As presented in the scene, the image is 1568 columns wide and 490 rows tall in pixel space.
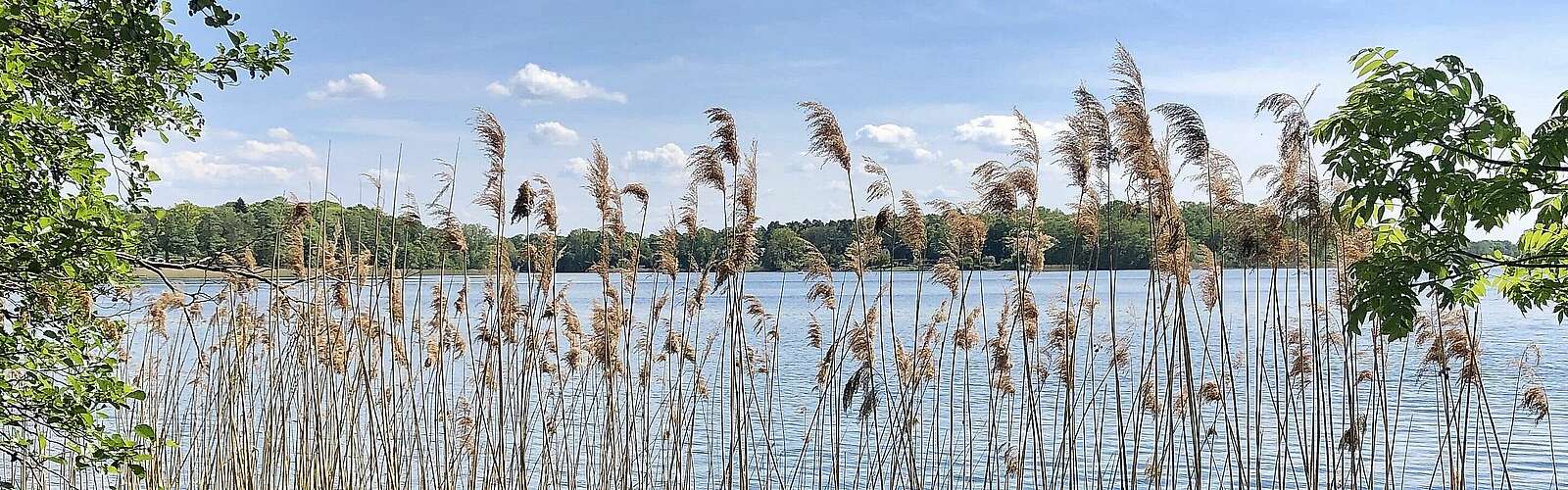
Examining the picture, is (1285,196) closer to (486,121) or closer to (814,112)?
(814,112)

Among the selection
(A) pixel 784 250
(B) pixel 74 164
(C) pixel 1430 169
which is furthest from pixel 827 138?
(B) pixel 74 164

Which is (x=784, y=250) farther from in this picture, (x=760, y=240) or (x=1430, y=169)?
(x=1430, y=169)

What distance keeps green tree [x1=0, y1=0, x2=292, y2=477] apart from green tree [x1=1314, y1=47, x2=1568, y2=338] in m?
2.19

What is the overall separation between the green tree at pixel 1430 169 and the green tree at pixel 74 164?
2190 millimetres

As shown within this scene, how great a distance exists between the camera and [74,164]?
2.29m

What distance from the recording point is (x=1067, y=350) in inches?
156

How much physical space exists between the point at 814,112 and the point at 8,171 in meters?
2.35

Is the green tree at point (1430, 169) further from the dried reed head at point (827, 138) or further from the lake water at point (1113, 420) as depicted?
the dried reed head at point (827, 138)

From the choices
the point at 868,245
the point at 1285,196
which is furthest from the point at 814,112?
the point at 1285,196

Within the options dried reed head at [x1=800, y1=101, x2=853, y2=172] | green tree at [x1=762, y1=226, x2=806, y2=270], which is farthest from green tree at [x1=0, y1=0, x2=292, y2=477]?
green tree at [x1=762, y1=226, x2=806, y2=270]

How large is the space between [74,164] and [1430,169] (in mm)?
2574

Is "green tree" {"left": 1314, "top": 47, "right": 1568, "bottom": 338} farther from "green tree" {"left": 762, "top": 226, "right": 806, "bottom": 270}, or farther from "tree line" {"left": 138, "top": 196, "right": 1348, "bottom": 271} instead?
"green tree" {"left": 762, "top": 226, "right": 806, "bottom": 270}

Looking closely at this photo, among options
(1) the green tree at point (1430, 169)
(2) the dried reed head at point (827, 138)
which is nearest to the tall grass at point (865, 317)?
(2) the dried reed head at point (827, 138)

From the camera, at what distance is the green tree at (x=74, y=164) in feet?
7.23
